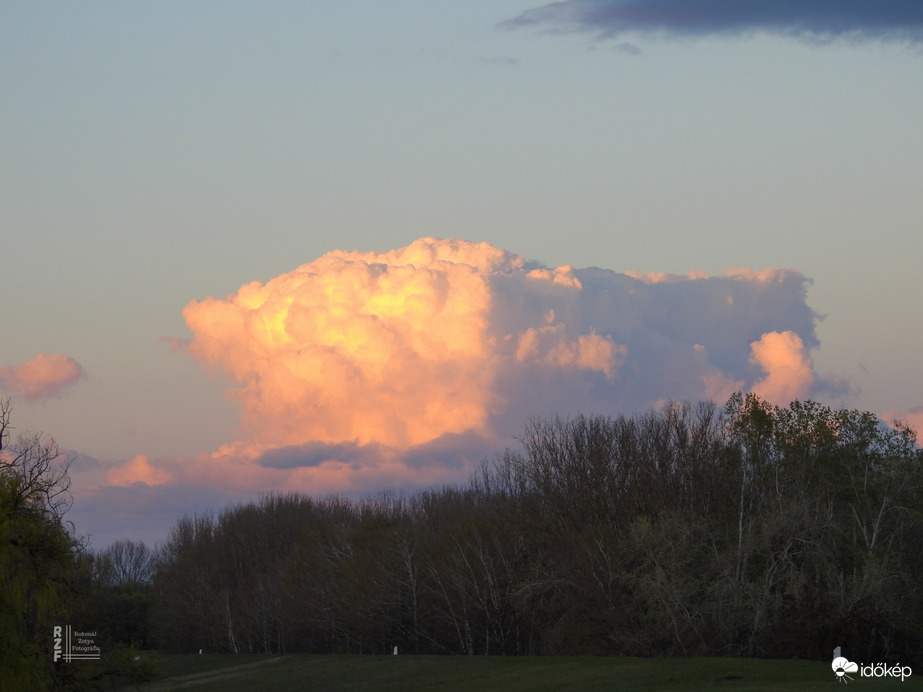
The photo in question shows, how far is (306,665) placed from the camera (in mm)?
79875

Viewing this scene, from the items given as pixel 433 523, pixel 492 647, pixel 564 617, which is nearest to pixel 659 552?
pixel 564 617

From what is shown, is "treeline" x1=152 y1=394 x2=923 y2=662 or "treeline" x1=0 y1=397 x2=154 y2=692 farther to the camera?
"treeline" x1=152 y1=394 x2=923 y2=662

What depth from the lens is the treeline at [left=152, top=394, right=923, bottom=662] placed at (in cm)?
5706
